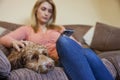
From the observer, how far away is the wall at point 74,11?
8.95 ft

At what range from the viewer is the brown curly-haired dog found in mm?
1511

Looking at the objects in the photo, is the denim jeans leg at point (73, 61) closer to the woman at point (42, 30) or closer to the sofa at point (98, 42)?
the sofa at point (98, 42)

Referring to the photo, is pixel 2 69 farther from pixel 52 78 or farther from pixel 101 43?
pixel 101 43

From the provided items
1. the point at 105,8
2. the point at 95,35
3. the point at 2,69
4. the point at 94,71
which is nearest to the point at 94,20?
the point at 105,8

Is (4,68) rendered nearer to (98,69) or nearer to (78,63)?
(78,63)

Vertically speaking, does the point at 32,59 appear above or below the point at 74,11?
below

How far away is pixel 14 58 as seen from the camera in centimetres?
167

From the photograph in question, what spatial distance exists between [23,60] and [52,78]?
0.94ft

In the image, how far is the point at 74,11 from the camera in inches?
119

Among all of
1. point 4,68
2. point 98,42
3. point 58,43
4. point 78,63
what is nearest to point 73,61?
point 78,63

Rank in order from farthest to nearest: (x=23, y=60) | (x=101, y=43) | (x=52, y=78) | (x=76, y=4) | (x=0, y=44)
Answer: (x=76, y=4) → (x=101, y=43) → (x=0, y=44) → (x=23, y=60) → (x=52, y=78)

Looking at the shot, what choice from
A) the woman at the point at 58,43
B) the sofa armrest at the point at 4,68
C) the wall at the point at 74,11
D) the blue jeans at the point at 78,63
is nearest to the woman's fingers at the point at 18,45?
the woman at the point at 58,43

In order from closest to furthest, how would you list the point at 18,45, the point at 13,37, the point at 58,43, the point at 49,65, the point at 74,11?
the point at 49,65, the point at 58,43, the point at 18,45, the point at 13,37, the point at 74,11

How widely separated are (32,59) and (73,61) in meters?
0.29
